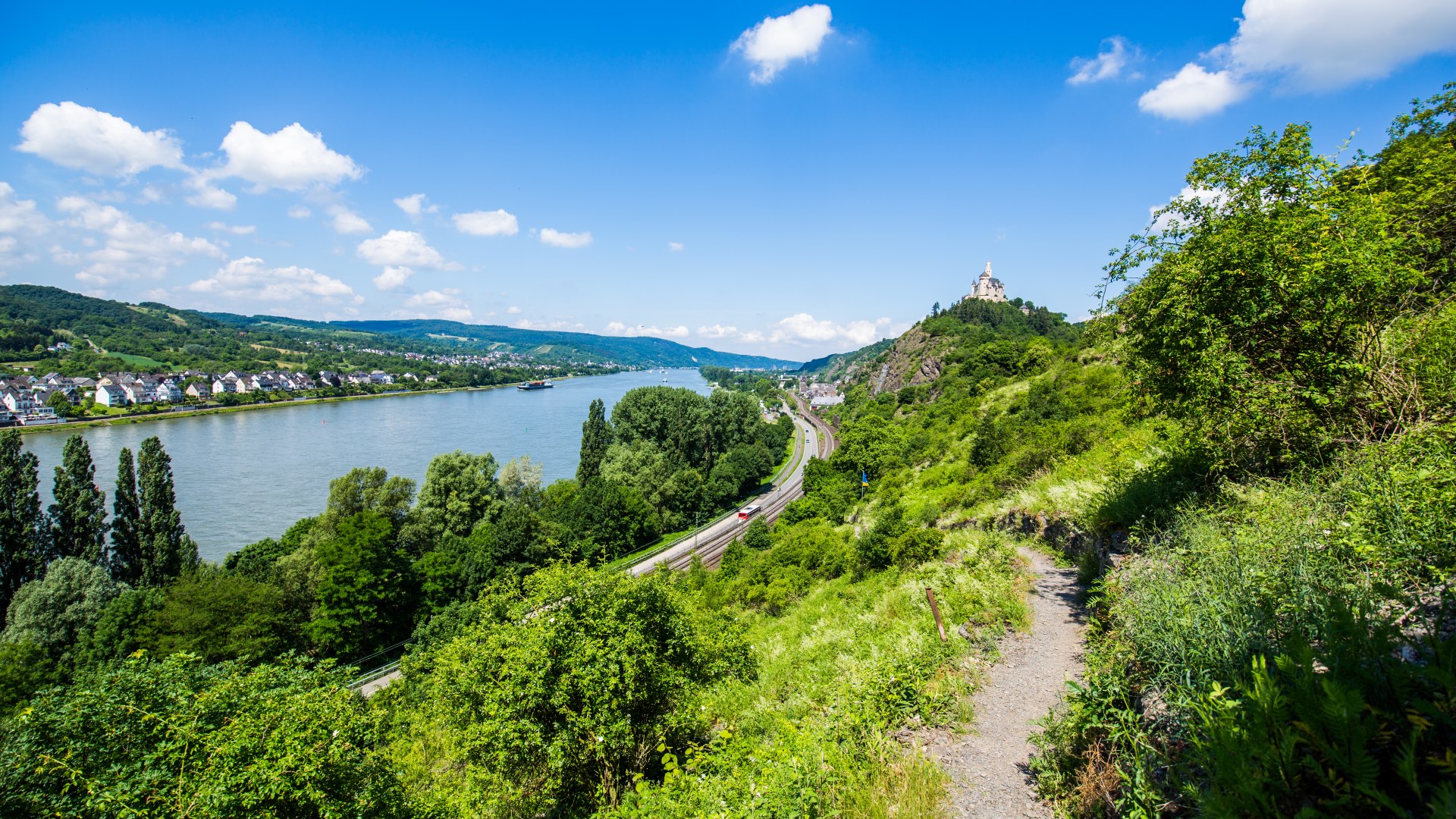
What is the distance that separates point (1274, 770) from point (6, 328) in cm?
21594

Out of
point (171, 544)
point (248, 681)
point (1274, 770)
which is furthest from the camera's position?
point (171, 544)

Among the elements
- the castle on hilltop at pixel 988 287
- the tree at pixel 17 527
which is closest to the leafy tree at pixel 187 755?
the tree at pixel 17 527

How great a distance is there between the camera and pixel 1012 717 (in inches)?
245

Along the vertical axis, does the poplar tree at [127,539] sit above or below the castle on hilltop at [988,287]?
below

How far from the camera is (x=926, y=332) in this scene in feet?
314

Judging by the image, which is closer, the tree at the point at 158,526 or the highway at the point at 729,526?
the tree at the point at 158,526

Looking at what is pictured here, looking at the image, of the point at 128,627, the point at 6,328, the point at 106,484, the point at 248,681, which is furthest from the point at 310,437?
the point at 6,328

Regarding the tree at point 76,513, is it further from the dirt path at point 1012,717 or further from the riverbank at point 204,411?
the riverbank at point 204,411

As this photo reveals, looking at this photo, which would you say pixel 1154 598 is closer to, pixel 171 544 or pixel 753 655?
pixel 753 655

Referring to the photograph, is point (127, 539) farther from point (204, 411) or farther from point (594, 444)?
point (204, 411)

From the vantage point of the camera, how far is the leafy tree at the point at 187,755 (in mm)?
6496

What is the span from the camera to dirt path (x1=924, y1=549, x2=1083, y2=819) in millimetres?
5047

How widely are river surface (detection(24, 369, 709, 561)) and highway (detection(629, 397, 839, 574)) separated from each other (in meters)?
21.8

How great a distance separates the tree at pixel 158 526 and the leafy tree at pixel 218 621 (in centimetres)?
461
